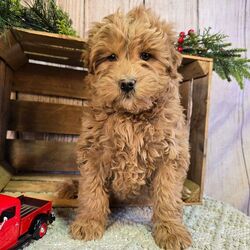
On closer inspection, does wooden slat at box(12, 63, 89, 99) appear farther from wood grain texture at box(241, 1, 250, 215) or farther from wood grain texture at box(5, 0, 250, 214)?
wood grain texture at box(241, 1, 250, 215)

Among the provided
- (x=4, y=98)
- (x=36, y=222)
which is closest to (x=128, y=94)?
(x=36, y=222)

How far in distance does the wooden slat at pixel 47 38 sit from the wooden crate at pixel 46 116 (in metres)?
0.20

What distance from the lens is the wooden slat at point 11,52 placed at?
1.57m

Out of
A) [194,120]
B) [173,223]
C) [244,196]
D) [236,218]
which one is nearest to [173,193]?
[173,223]

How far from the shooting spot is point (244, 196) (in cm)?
250

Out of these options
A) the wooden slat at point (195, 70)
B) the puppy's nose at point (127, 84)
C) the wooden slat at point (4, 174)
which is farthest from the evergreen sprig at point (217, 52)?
the wooden slat at point (4, 174)

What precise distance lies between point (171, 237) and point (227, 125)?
1343 millimetres

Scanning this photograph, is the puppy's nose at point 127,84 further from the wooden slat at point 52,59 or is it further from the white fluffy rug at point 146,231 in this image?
the wooden slat at point 52,59

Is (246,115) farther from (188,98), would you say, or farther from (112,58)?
(112,58)

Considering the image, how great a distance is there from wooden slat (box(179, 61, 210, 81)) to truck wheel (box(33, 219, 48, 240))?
116 centimetres

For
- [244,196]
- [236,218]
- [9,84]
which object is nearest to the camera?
[236,218]

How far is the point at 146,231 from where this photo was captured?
4.86 feet

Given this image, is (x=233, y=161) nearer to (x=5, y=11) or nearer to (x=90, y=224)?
(x=90, y=224)

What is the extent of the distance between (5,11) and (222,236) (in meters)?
1.47
